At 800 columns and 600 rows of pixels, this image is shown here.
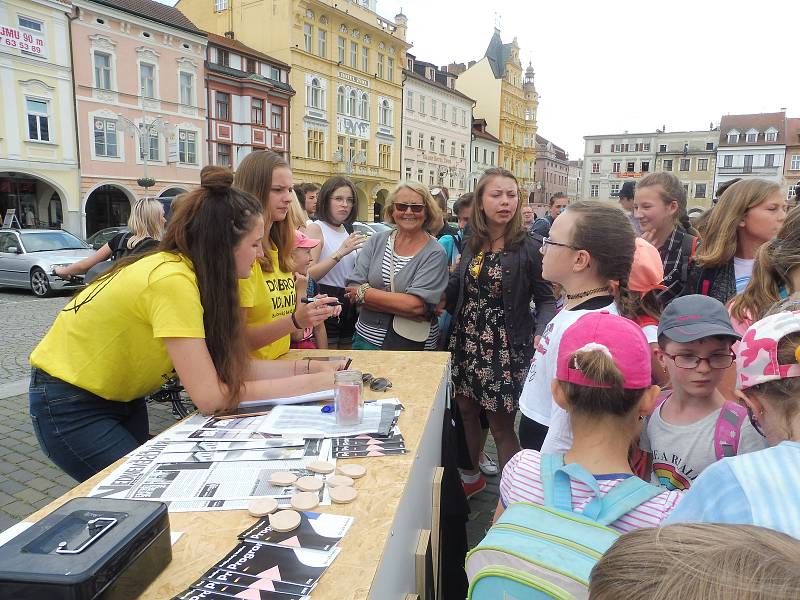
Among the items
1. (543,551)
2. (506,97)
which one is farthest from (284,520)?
(506,97)

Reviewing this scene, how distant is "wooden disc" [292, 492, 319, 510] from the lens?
138 centimetres

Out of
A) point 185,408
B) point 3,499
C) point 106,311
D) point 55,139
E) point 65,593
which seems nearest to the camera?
point 65,593

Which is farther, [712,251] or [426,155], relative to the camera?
[426,155]

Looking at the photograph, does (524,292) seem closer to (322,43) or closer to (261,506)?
(261,506)

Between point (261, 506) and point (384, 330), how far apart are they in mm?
2047

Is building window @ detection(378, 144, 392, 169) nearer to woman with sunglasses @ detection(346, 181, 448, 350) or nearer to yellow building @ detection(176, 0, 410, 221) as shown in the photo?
yellow building @ detection(176, 0, 410, 221)

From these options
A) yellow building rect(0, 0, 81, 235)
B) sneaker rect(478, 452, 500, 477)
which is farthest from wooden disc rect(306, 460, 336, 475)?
yellow building rect(0, 0, 81, 235)

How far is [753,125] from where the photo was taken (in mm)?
57125

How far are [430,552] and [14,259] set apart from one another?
1287cm

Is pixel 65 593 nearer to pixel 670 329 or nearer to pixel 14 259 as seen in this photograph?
pixel 670 329

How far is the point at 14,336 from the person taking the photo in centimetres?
749

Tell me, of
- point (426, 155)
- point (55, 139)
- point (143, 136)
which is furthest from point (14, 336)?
point (426, 155)

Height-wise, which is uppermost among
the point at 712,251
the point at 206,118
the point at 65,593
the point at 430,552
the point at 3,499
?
the point at 206,118

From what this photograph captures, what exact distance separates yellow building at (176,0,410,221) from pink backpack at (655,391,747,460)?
30925mm
